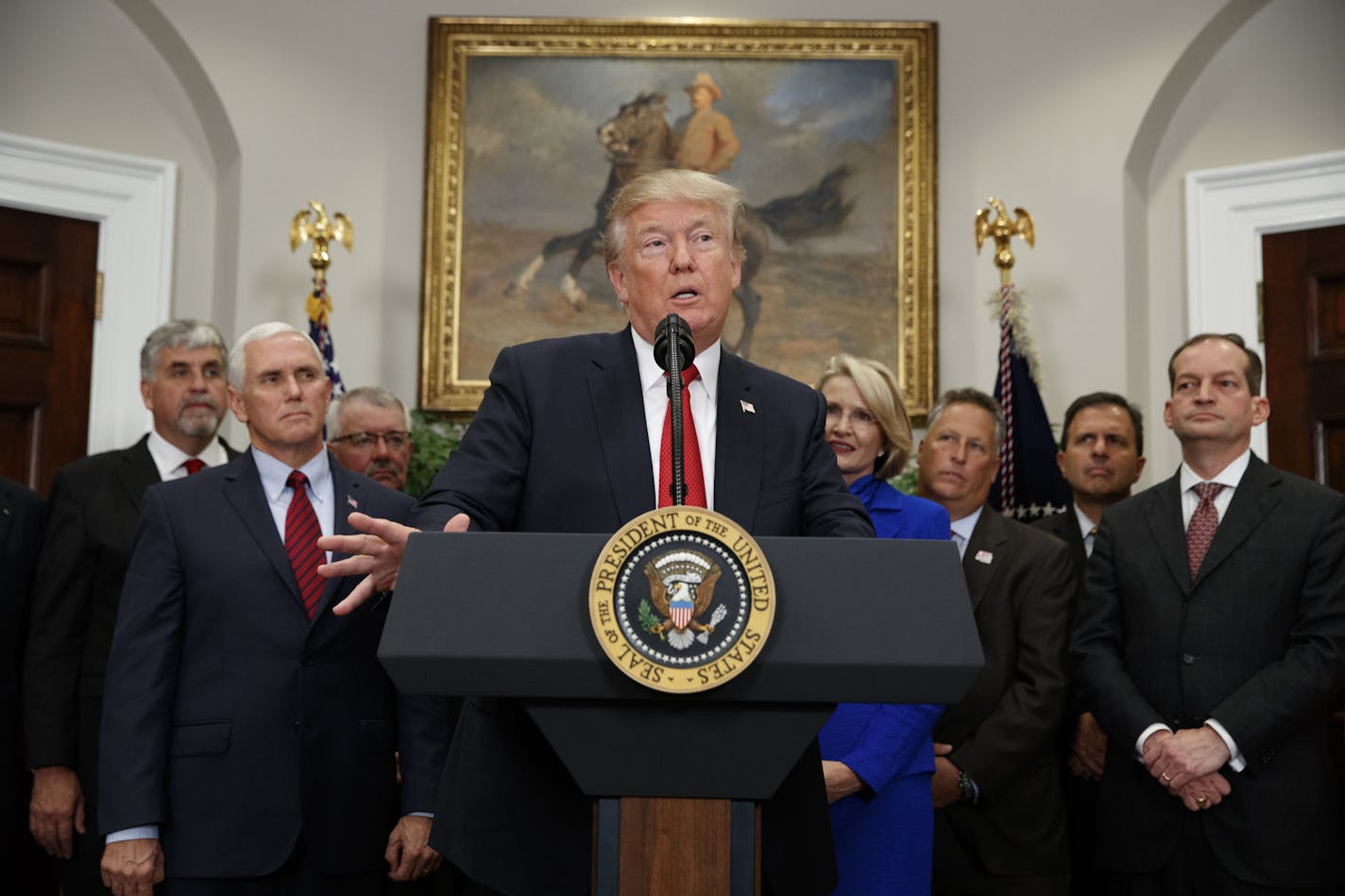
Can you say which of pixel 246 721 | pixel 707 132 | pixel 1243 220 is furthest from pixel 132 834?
pixel 1243 220

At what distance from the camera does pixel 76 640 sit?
152 inches

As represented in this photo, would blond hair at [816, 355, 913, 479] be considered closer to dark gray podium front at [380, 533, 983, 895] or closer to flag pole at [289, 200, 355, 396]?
dark gray podium front at [380, 533, 983, 895]

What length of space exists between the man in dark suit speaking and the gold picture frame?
13.4ft

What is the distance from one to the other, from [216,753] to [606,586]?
1772 millimetres

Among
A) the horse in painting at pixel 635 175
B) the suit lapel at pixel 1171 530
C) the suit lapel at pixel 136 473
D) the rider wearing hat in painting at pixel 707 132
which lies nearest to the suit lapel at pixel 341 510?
the suit lapel at pixel 136 473

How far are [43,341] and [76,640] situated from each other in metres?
2.39

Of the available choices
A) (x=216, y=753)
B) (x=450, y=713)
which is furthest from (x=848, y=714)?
(x=216, y=753)

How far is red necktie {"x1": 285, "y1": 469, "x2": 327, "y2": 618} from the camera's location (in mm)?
3145

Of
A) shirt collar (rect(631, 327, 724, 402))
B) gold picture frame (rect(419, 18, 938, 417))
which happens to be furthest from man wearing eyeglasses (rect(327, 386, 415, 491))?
shirt collar (rect(631, 327, 724, 402))

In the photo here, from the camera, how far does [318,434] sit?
135 inches

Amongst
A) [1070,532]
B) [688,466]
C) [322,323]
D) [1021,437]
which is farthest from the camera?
[322,323]

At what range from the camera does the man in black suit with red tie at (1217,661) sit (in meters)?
3.46

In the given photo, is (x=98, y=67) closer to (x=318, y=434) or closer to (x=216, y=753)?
(x=318, y=434)

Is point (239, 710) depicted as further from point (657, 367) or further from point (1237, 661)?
point (1237, 661)
